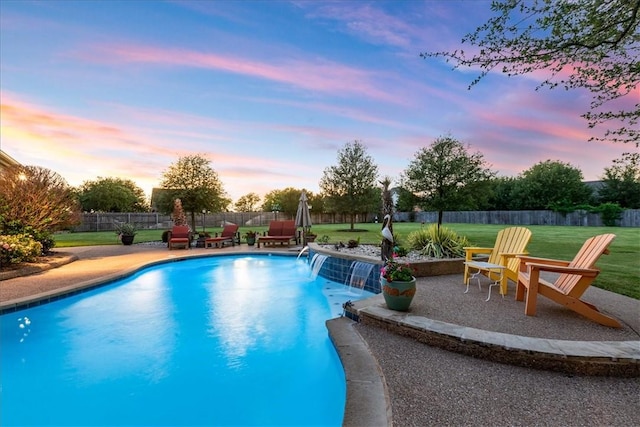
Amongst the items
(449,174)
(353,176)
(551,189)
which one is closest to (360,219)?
(353,176)

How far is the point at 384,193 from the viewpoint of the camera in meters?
A: 5.97

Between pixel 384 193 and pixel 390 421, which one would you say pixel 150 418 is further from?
pixel 384 193

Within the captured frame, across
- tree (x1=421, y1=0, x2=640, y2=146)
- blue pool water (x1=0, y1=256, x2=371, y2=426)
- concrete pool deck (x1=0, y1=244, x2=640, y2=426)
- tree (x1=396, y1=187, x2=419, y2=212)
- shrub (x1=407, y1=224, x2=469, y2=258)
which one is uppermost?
tree (x1=421, y1=0, x2=640, y2=146)

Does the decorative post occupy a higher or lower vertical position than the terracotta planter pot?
higher

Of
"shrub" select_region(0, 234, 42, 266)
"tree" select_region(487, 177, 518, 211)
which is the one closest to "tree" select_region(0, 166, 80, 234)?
"shrub" select_region(0, 234, 42, 266)

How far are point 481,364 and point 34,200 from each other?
12.9 metres

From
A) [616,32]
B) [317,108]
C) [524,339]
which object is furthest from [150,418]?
[317,108]

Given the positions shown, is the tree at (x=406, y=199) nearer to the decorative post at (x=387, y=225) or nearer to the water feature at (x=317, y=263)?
the water feature at (x=317, y=263)

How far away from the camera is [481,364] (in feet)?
9.23

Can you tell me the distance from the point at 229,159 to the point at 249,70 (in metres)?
9.02

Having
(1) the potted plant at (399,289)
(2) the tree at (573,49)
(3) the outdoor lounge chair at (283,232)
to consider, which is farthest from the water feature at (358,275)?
(3) the outdoor lounge chair at (283,232)

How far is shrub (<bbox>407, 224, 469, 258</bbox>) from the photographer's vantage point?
23.7 ft

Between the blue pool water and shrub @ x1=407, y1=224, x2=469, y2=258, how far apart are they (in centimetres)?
210

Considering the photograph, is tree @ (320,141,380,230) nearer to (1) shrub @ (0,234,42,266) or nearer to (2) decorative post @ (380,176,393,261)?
(2) decorative post @ (380,176,393,261)
